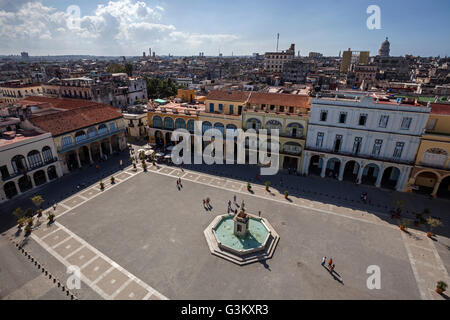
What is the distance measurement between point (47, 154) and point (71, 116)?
9600 mm

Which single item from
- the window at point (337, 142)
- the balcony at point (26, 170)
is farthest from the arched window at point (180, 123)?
A: the window at point (337, 142)

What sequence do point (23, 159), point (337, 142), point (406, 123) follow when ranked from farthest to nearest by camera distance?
point (337, 142), point (23, 159), point (406, 123)

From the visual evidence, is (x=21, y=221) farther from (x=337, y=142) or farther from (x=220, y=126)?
(x=337, y=142)

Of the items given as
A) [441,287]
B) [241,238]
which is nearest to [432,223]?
[441,287]

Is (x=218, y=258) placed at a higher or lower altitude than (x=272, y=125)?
lower

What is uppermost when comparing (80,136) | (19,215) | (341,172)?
(80,136)

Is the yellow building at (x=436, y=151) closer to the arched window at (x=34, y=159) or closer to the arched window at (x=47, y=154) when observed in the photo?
the arched window at (x=47, y=154)

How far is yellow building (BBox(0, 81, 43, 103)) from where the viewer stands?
81812 mm

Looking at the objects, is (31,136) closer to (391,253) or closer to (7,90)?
(391,253)

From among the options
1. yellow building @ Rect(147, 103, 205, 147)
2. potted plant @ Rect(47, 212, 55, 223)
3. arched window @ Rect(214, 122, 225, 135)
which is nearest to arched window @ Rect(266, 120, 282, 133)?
arched window @ Rect(214, 122, 225, 135)

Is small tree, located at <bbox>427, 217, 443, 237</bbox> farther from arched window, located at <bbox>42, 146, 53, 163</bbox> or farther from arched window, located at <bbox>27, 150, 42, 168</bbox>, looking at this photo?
arched window, located at <bbox>27, 150, 42, 168</bbox>

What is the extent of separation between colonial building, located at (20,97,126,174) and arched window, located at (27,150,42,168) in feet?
10.6

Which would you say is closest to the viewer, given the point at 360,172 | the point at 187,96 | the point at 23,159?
the point at 23,159

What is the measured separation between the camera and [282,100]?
47938 mm
